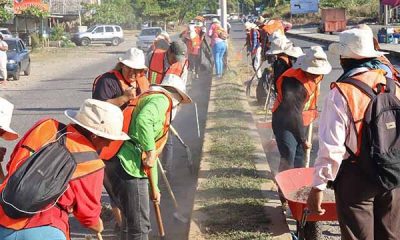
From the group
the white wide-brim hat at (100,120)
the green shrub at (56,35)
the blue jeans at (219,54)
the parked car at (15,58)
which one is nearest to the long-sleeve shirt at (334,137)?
the white wide-brim hat at (100,120)

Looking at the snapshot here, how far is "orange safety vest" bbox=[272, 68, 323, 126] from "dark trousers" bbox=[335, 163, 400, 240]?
6.99 ft

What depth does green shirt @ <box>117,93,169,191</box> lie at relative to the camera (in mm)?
4641

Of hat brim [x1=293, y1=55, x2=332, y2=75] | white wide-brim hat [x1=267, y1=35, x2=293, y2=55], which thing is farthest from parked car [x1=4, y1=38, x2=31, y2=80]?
hat brim [x1=293, y1=55, x2=332, y2=75]

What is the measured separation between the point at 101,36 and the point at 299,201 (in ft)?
139

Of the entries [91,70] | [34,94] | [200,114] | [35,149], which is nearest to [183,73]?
[35,149]

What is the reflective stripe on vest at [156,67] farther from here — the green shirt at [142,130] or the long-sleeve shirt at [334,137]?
the long-sleeve shirt at [334,137]

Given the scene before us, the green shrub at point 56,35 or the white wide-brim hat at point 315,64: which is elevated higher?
the white wide-brim hat at point 315,64

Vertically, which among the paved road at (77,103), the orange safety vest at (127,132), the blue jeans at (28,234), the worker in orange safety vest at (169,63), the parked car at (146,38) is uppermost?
the worker in orange safety vest at (169,63)

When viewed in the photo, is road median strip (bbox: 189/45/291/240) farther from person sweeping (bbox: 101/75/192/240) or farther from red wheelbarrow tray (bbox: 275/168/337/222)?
person sweeping (bbox: 101/75/192/240)

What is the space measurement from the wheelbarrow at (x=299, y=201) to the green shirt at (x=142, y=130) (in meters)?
1.09

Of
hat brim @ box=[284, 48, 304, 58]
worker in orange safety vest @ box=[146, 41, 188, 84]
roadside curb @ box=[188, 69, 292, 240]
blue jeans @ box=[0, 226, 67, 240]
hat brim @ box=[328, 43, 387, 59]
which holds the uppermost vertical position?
hat brim @ box=[328, 43, 387, 59]

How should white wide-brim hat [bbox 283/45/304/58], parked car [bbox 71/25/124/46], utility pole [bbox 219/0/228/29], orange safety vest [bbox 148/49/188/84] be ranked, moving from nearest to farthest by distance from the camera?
white wide-brim hat [bbox 283/45/304/58] → orange safety vest [bbox 148/49/188/84] → utility pole [bbox 219/0/228/29] → parked car [bbox 71/25/124/46]

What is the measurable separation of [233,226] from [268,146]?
11.3 ft

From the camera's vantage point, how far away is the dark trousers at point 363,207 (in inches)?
145
